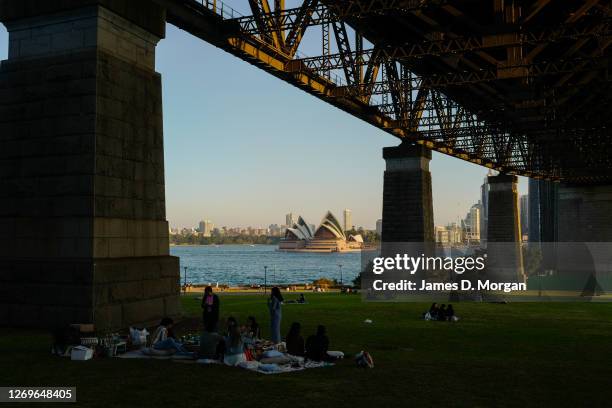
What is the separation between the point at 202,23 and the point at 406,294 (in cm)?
2683

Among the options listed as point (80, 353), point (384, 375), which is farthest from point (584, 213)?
point (80, 353)

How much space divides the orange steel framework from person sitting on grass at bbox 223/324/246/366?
14956 mm

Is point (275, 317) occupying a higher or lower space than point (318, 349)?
higher

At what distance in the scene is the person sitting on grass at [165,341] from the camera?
52.5 ft

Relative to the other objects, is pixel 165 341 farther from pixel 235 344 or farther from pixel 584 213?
pixel 584 213

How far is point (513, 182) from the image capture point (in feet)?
256

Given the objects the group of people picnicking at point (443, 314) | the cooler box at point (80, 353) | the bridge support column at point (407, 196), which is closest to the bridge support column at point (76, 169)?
the cooler box at point (80, 353)

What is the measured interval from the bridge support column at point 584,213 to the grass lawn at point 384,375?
78654mm

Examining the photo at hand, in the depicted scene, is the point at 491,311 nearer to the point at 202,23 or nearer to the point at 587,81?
the point at 587,81

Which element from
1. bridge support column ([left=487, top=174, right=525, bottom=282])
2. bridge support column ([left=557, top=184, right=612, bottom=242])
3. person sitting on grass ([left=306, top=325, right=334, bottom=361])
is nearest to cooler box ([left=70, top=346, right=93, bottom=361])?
person sitting on grass ([left=306, top=325, right=334, bottom=361])

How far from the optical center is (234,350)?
1492 cm

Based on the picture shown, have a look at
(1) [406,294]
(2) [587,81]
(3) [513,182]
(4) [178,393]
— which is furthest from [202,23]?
(3) [513,182]

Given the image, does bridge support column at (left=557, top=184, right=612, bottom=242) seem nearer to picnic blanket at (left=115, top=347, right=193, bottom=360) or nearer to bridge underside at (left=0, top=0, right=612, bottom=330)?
bridge underside at (left=0, top=0, right=612, bottom=330)

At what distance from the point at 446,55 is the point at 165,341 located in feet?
72.4
